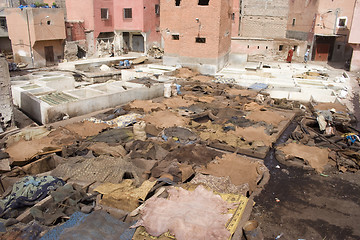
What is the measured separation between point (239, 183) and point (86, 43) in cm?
2793

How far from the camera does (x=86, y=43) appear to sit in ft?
104

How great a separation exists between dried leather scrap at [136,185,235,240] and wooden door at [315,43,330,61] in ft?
90.2

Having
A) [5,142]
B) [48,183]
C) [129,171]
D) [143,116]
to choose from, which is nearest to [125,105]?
[143,116]

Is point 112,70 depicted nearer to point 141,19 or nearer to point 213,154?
point 141,19

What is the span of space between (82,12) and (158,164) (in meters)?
27.9

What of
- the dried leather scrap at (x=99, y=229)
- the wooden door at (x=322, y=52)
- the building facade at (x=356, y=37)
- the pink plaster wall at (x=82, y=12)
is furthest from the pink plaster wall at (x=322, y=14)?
the dried leather scrap at (x=99, y=229)

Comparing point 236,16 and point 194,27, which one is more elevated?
point 236,16

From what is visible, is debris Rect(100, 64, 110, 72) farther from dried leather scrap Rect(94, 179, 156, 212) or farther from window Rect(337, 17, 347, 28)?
window Rect(337, 17, 347, 28)

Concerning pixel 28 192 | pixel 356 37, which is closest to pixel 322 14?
pixel 356 37

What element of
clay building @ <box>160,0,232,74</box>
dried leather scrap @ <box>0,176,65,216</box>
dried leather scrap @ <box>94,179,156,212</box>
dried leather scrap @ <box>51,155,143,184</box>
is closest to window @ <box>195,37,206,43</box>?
clay building @ <box>160,0,232,74</box>

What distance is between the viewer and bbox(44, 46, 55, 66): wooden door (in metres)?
29.0

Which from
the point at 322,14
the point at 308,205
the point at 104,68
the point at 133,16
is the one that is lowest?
the point at 308,205

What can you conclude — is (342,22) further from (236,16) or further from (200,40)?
(200,40)

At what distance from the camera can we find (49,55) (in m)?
29.3
